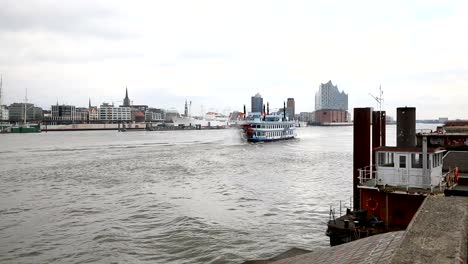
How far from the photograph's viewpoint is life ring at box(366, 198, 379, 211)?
20984mm

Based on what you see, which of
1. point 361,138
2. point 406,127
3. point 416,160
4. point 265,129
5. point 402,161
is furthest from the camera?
point 265,129

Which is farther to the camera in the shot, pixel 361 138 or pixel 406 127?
pixel 361 138

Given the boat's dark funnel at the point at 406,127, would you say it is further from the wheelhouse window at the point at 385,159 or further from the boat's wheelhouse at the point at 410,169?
the boat's wheelhouse at the point at 410,169

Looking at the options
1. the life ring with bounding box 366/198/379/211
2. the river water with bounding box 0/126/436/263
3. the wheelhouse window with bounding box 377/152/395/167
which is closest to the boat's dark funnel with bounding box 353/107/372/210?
the wheelhouse window with bounding box 377/152/395/167

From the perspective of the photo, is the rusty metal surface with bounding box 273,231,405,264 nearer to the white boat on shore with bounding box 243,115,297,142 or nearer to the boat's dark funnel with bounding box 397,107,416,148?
the boat's dark funnel with bounding box 397,107,416,148

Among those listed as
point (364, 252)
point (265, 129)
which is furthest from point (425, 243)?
point (265, 129)

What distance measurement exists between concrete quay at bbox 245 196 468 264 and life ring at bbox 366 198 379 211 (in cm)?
879

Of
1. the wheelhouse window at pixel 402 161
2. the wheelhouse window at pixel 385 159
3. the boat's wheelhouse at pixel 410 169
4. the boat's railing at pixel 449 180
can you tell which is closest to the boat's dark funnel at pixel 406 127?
the wheelhouse window at pixel 385 159

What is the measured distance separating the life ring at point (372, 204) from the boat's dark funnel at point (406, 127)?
3.87 meters

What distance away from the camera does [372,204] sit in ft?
69.3

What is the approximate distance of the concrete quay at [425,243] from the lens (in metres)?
6.73

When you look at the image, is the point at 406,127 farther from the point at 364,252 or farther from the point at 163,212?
the point at 163,212

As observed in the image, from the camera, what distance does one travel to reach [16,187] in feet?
144

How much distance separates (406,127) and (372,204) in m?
4.95
